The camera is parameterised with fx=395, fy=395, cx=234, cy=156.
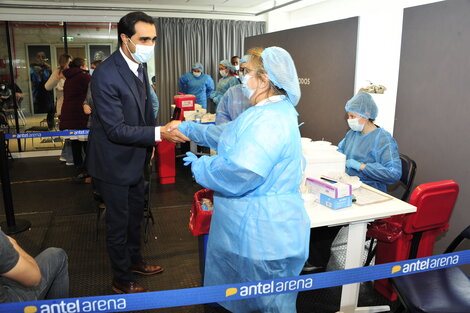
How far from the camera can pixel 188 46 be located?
7.43 meters

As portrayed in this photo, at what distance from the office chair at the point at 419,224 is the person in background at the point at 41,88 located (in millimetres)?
6306

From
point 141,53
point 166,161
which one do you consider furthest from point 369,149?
point 166,161

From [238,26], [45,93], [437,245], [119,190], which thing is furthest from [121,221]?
[238,26]

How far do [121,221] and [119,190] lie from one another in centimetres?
20

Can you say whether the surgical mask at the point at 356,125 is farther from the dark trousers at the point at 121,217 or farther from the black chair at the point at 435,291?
the dark trousers at the point at 121,217

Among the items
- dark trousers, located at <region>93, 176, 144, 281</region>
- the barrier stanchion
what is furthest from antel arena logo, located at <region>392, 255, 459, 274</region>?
the barrier stanchion

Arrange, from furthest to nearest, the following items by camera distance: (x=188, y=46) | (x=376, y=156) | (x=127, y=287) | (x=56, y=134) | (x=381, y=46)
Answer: (x=188, y=46)
(x=381, y=46)
(x=56, y=134)
(x=376, y=156)
(x=127, y=287)

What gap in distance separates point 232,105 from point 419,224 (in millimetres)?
2149

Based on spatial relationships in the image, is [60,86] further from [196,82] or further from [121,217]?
[121,217]

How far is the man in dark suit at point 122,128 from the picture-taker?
2145mm

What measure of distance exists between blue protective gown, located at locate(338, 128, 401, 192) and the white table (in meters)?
0.47

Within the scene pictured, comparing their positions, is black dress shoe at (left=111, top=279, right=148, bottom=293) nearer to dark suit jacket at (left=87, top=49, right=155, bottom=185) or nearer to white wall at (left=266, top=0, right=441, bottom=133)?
dark suit jacket at (left=87, top=49, right=155, bottom=185)

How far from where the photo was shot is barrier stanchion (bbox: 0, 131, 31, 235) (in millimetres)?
3357

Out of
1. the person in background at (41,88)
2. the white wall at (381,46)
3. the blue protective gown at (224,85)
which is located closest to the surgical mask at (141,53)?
the white wall at (381,46)
